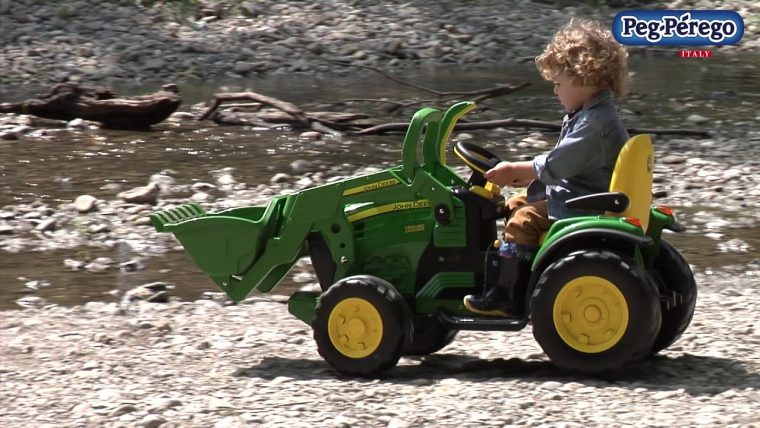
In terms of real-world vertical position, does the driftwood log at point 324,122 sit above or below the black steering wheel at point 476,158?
below

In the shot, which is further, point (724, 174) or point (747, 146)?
point (747, 146)

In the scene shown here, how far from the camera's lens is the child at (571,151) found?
554 cm

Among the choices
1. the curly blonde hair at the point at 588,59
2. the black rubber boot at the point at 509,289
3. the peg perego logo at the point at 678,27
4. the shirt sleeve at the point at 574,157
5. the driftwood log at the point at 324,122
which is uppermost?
the curly blonde hair at the point at 588,59

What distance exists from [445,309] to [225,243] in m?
1.01

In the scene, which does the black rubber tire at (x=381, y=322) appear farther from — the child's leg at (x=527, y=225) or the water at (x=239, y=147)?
the water at (x=239, y=147)

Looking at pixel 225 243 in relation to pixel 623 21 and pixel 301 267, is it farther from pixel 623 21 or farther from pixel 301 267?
pixel 623 21

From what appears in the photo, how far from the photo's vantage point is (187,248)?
20.1ft

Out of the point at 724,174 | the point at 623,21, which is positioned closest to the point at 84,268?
the point at 724,174

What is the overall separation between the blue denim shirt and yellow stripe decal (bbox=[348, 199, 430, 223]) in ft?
1.78

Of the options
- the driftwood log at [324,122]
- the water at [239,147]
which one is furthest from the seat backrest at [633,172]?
the driftwood log at [324,122]

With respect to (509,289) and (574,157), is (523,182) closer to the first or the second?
(574,157)

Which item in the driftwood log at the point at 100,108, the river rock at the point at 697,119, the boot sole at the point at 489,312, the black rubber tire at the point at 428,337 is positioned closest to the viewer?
the boot sole at the point at 489,312

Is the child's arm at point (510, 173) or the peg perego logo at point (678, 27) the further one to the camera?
the peg perego logo at point (678, 27)

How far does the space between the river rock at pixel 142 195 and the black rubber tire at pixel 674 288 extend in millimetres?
5467
